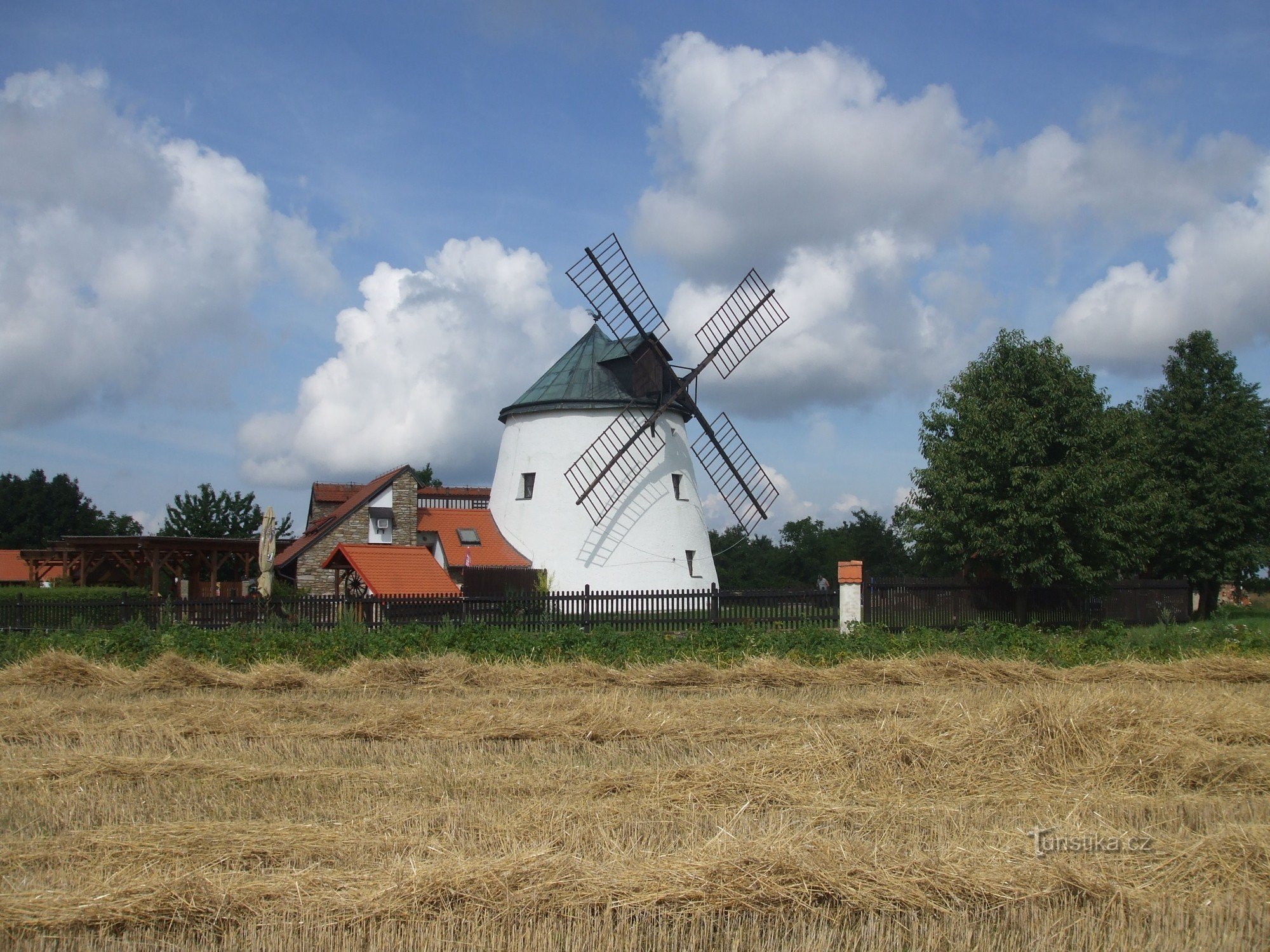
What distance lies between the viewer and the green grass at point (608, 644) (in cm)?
1366

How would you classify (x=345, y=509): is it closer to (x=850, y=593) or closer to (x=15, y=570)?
(x=850, y=593)

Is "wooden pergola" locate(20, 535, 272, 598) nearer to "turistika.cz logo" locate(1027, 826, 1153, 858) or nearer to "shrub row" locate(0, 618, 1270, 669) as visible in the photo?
"shrub row" locate(0, 618, 1270, 669)

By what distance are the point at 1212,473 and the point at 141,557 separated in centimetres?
3190

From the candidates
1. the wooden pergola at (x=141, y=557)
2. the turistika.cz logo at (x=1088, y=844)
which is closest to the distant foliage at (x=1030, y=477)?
the turistika.cz logo at (x=1088, y=844)

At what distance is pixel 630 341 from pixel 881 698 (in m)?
17.7

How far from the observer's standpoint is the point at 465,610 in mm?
17469

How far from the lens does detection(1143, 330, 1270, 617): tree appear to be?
1042 inches

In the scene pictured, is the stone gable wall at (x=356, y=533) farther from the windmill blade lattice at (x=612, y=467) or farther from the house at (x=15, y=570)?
the house at (x=15, y=570)

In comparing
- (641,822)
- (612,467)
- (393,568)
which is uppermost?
(612,467)

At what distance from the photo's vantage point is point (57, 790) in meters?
6.32

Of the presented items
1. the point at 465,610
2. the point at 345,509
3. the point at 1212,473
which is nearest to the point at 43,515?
the point at 345,509

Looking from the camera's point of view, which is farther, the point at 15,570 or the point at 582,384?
the point at 15,570

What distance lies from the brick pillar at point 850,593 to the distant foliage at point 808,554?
3376cm

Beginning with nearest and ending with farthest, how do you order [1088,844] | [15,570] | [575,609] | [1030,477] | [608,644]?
[1088,844], [608,644], [575,609], [1030,477], [15,570]
